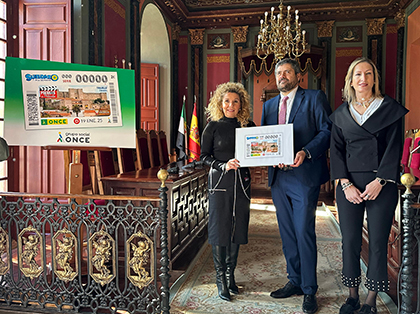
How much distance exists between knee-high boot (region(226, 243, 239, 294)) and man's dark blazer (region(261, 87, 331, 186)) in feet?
2.35

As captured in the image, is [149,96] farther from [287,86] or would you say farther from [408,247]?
[408,247]

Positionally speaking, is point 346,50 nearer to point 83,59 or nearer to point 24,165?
point 83,59

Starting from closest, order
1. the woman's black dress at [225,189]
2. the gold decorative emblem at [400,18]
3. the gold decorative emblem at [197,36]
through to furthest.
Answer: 1. the woman's black dress at [225,189]
2. the gold decorative emblem at [400,18]
3. the gold decorative emblem at [197,36]

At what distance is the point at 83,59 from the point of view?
4148 mm

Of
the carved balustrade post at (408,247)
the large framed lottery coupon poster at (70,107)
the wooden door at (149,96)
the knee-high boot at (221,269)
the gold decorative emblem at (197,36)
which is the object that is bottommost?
the knee-high boot at (221,269)

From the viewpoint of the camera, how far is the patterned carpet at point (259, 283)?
7.64 ft

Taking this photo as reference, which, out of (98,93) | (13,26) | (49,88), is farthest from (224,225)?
(13,26)

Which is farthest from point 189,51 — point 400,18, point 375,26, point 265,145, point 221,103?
point 265,145

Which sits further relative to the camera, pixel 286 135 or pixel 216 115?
pixel 216 115

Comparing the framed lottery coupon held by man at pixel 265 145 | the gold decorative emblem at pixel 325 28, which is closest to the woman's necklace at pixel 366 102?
the framed lottery coupon held by man at pixel 265 145

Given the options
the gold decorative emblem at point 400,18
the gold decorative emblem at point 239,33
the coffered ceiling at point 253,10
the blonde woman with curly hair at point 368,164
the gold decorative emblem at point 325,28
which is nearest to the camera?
the blonde woman with curly hair at point 368,164

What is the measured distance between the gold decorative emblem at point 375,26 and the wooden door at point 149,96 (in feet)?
14.8

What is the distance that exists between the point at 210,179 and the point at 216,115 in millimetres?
471

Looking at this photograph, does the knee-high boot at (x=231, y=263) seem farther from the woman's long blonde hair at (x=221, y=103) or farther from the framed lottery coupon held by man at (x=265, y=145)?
the woman's long blonde hair at (x=221, y=103)
